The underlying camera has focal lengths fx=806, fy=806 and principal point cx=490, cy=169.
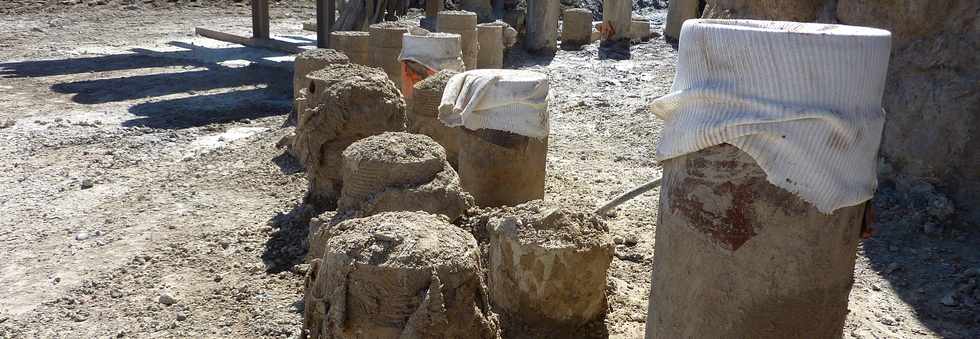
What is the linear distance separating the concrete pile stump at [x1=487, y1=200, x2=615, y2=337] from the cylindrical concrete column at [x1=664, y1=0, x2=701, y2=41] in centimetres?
1086

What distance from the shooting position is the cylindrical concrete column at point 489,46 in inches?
436

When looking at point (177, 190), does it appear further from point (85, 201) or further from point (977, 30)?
point (977, 30)

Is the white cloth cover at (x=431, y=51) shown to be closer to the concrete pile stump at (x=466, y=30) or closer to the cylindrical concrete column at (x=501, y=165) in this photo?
the cylindrical concrete column at (x=501, y=165)

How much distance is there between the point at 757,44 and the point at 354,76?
146 inches

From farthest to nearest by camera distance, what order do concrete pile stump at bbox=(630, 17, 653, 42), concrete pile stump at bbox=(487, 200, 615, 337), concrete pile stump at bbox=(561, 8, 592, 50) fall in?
concrete pile stump at bbox=(630, 17, 653, 42)
concrete pile stump at bbox=(561, 8, 592, 50)
concrete pile stump at bbox=(487, 200, 615, 337)

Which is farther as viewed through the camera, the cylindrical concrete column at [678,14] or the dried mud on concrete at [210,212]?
the cylindrical concrete column at [678,14]

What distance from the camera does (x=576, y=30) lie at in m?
13.9

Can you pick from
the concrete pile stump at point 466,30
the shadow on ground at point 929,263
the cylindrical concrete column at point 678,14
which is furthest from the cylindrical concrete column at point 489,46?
the shadow on ground at point 929,263

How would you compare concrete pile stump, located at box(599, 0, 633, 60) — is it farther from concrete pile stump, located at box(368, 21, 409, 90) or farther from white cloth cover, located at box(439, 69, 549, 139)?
white cloth cover, located at box(439, 69, 549, 139)

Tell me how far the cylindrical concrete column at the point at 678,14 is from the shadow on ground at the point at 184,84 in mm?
6647

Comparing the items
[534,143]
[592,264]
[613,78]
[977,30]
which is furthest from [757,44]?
[613,78]

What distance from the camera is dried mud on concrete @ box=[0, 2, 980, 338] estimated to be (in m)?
4.38

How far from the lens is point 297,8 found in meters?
19.7

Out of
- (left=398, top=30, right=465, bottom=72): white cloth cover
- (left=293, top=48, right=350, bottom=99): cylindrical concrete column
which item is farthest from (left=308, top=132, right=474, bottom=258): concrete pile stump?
(left=293, top=48, right=350, bottom=99): cylindrical concrete column
